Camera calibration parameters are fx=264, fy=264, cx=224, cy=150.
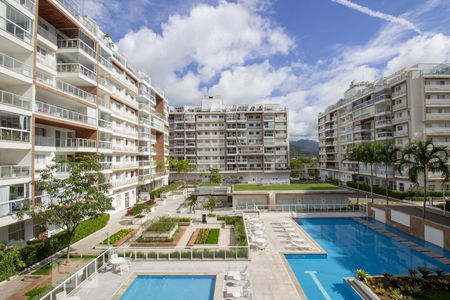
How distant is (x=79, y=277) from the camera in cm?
1476

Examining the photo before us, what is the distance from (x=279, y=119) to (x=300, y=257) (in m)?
51.7

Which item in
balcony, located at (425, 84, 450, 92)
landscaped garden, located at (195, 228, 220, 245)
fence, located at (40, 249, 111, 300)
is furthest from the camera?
balcony, located at (425, 84, 450, 92)

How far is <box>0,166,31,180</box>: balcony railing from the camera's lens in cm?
1745

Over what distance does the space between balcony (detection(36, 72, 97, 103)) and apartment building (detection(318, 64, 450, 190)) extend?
47604 millimetres

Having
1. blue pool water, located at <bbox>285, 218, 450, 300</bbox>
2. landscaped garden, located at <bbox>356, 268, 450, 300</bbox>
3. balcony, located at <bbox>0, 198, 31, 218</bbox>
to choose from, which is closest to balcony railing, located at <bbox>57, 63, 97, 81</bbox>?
balcony, located at <bbox>0, 198, 31, 218</bbox>

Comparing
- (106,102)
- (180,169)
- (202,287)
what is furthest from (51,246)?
(180,169)

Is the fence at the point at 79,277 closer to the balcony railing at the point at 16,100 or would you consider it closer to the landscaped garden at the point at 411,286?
the balcony railing at the point at 16,100

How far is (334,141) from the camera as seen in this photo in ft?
242

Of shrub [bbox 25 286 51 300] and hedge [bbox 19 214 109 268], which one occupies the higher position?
hedge [bbox 19 214 109 268]

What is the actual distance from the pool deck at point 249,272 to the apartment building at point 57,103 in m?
7.98

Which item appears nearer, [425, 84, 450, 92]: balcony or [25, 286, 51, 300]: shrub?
[25, 286, 51, 300]: shrub

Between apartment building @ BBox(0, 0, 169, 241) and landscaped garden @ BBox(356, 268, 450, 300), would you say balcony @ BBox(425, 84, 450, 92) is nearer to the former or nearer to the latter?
landscaped garden @ BBox(356, 268, 450, 300)

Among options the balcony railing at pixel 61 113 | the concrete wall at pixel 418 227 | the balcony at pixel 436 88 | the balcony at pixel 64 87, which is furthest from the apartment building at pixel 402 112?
the balcony at pixel 64 87

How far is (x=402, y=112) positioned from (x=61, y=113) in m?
50.6
